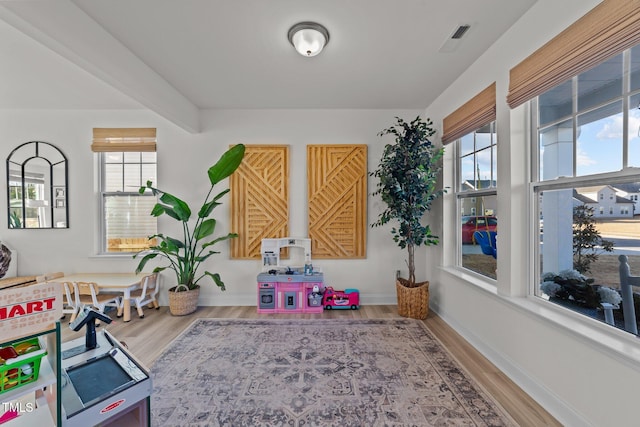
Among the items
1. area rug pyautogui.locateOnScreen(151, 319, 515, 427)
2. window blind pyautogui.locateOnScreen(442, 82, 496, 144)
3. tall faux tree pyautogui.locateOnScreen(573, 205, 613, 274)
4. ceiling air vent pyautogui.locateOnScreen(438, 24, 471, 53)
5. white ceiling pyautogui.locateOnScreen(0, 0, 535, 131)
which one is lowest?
area rug pyautogui.locateOnScreen(151, 319, 515, 427)

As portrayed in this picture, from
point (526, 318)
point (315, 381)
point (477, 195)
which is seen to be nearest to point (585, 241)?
point (526, 318)

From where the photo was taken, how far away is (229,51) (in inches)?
90.4

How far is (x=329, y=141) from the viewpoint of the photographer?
3637 mm

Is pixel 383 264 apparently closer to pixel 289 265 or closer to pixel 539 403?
pixel 289 265

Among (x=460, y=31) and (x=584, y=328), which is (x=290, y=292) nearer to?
(x=584, y=328)

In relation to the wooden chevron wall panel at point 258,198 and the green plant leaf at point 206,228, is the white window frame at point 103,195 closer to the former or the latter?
the green plant leaf at point 206,228

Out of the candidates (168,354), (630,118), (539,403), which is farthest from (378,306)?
(630,118)

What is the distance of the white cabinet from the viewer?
0.84 meters

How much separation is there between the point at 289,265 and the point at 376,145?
2.09 m

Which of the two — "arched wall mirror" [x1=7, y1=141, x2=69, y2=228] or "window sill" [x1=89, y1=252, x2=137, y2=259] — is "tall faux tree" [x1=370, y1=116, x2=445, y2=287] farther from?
"arched wall mirror" [x1=7, y1=141, x2=69, y2=228]

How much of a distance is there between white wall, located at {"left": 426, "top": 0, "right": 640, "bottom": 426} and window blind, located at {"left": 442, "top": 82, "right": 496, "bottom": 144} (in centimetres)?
8

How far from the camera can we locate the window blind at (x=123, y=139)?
3.53m

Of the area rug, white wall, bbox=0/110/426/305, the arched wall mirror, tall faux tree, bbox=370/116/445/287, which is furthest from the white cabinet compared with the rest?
the arched wall mirror

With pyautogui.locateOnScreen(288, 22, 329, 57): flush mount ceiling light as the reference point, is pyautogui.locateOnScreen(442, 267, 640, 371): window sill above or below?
below
